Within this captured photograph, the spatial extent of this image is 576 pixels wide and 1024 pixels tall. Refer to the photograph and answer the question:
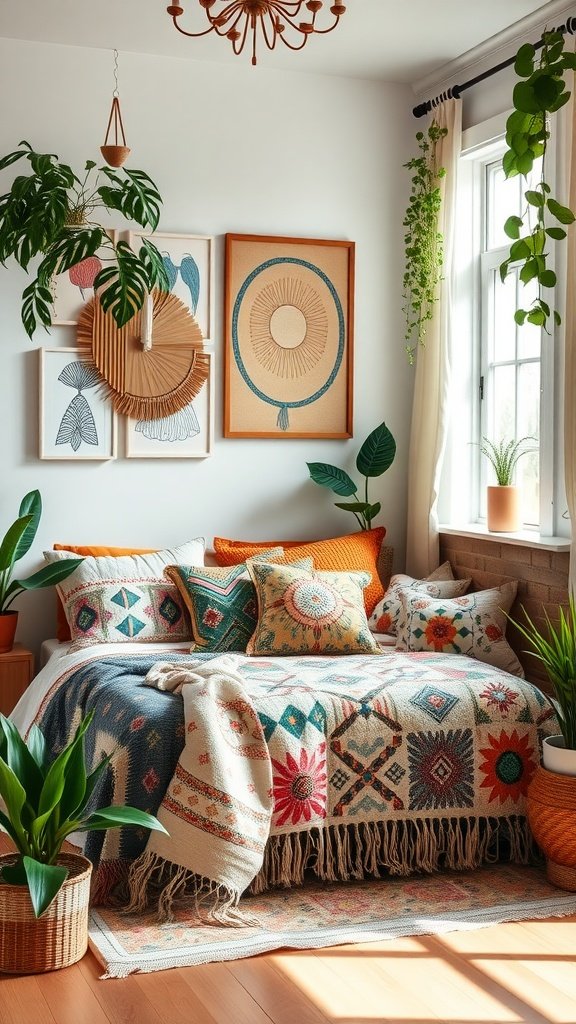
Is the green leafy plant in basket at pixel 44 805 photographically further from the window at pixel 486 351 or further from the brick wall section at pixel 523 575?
the window at pixel 486 351

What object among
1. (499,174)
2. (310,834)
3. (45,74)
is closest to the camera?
(310,834)


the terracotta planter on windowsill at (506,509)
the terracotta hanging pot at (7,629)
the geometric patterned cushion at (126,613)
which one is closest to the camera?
the geometric patterned cushion at (126,613)

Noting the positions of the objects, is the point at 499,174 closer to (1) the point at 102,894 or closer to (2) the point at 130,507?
(2) the point at 130,507

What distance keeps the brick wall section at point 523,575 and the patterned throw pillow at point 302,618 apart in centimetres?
60

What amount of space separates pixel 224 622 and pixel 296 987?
1.63 meters

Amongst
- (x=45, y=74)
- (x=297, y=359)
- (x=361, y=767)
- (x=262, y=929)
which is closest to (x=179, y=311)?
(x=297, y=359)

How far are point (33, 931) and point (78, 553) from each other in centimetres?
194

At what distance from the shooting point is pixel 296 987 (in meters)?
2.61

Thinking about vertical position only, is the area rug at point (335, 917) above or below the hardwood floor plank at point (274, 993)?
above

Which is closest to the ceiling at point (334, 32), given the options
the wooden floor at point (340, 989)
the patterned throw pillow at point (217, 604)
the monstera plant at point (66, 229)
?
the monstera plant at point (66, 229)

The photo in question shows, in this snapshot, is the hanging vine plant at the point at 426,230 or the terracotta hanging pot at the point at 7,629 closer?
the terracotta hanging pot at the point at 7,629

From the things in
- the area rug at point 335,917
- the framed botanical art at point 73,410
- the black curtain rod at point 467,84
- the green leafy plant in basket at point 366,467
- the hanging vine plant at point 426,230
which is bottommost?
the area rug at point 335,917

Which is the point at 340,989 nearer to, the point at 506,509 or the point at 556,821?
the point at 556,821

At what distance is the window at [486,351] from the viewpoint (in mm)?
4473
